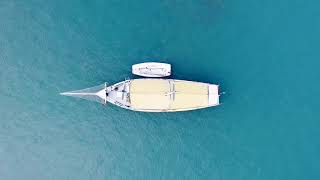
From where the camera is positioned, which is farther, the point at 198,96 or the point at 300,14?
the point at 300,14

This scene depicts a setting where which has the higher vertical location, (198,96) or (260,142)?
(198,96)

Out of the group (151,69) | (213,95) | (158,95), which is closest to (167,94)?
(158,95)

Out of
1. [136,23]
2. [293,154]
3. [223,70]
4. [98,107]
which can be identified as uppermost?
[136,23]

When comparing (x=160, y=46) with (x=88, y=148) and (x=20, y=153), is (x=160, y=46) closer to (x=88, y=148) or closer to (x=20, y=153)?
(x=88, y=148)

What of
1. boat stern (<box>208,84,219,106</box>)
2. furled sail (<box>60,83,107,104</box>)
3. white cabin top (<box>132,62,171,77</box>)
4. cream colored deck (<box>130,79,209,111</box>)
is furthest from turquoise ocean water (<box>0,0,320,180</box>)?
cream colored deck (<box>130,79,209,111</box>)

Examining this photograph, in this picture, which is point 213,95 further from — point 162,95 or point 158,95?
point 158,95


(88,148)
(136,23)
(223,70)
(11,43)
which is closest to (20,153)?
(88,148)

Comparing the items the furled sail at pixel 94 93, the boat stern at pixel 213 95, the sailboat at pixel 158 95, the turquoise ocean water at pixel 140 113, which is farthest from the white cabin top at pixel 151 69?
the boat stern at pixel 213 95
